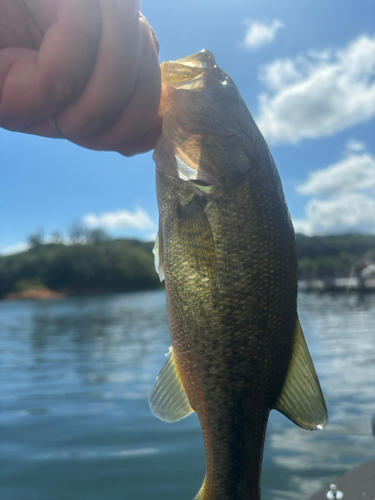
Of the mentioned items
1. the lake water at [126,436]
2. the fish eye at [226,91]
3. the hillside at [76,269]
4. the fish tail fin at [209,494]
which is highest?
the hillside at [76,269]

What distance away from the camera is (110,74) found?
132cm

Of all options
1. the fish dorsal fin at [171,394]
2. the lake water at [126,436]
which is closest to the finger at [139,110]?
the fish dorsal fin at [171,394]

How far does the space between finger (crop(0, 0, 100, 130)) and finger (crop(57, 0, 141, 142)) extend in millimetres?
27

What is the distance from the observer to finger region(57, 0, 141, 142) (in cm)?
127

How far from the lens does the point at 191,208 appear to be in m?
1.85

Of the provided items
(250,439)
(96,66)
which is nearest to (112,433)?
(250,439)

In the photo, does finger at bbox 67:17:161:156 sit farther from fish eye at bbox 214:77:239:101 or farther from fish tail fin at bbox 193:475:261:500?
fish tail fin at bbox 193:475:261:500

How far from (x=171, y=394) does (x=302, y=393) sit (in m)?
0.56

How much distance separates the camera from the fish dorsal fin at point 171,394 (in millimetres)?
1938

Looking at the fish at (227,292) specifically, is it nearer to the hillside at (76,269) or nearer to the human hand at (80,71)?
the human hand at (80,71)

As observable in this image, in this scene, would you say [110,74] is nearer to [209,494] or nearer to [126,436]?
[209,494]

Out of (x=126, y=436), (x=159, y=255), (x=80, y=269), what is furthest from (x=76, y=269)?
(x=159, y=255)

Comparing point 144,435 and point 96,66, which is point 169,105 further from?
point 144,435

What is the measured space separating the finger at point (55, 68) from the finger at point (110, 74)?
0.03 meters
